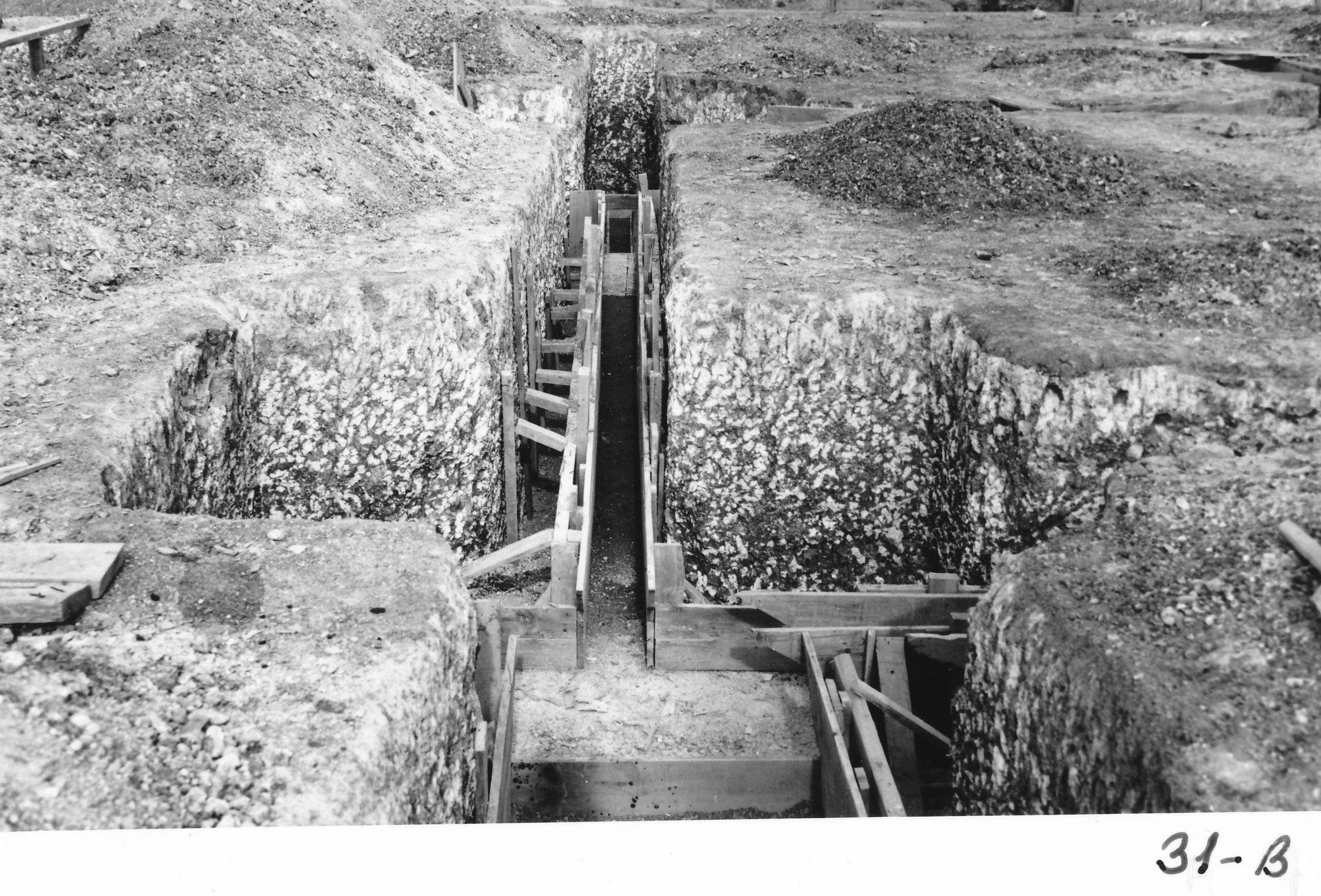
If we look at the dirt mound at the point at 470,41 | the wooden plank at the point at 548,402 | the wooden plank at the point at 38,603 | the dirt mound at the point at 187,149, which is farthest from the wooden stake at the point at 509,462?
the dirt mound at the point at 470,41

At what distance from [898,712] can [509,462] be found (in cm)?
353

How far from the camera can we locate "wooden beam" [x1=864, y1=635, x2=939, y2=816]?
221 inches

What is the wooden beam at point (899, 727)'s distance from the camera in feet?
18.4

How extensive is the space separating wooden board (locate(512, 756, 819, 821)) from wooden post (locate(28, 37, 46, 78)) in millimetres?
6106

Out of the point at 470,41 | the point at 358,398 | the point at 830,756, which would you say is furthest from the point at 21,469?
the point at 470,41

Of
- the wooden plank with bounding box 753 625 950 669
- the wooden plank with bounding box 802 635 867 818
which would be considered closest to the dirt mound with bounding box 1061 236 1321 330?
the wooden plank with bounding box 753 625 950 669

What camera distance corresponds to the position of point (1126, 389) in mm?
5918

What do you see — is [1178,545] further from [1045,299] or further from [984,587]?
[1045,299]

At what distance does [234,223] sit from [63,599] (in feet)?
14.3

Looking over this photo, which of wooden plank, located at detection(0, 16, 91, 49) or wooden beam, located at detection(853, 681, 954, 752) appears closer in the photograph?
wooden beam, located at detection(853, 681, 954, 752)

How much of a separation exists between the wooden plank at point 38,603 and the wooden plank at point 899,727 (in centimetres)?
372

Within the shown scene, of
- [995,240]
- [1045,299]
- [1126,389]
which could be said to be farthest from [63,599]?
[995,240]

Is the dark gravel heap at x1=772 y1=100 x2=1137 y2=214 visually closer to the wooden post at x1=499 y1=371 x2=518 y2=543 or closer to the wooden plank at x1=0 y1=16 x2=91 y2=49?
the wooden post at x1=499 y1=371 x2=518 y2=543

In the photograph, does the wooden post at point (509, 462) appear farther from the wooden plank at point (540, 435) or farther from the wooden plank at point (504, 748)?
the wooden plank at point (504, 748)
